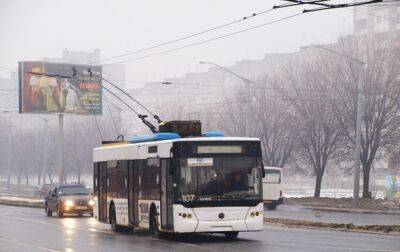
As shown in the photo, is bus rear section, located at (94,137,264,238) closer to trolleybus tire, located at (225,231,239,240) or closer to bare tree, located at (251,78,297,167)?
trolleybus tire, located at (225,231,239,240)

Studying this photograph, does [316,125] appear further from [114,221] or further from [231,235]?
[231,235]

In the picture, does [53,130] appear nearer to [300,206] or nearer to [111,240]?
[300,206]

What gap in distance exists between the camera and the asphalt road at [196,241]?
19.5m

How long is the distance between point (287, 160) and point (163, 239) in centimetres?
4318

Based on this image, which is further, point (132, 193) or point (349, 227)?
point (349, 227)

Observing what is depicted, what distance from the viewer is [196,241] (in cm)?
2217

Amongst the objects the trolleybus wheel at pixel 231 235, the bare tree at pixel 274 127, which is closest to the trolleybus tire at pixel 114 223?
the trolleybus wheel at pixel 231 235

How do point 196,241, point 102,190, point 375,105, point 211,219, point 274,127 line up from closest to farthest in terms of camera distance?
point 211,219 → point 196,241 → point 102,190 → point 375,105 → point 274,127

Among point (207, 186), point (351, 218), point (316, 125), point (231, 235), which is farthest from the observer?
point (316, 125)

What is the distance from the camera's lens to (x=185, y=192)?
854 inches

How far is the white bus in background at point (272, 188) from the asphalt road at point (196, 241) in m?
23.6

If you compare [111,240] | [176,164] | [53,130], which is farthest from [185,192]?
[53,130]

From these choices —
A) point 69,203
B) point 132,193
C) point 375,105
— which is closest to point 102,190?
point 132,193

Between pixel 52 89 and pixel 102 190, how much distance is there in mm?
32201
